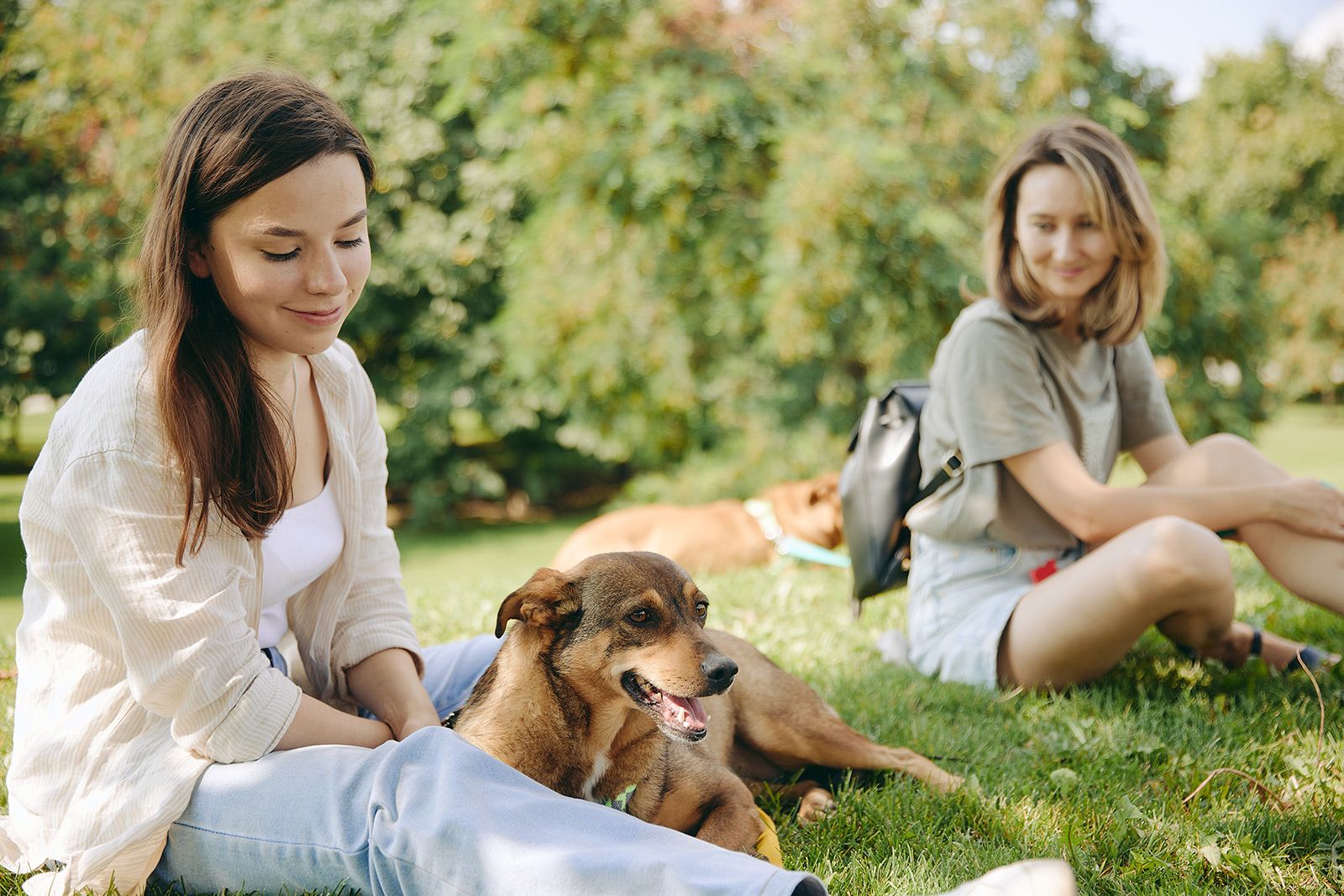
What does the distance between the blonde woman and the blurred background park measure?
3.09 meters

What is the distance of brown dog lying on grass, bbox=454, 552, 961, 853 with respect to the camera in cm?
246

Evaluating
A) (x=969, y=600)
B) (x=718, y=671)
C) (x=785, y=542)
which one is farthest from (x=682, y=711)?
(x=785, y=542)

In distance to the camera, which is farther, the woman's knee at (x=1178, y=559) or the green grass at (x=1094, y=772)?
the woman's knee at (x=1178, y=559)

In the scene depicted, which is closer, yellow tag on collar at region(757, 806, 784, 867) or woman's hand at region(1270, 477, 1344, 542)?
yellow tag on collar at region(757, 806, 784, 867)

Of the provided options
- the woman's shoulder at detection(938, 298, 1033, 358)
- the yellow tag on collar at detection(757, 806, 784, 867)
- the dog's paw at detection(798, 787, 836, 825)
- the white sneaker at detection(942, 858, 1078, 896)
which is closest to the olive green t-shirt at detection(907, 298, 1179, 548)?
the woman's shoulder at detection(938, 298, 1033, 358)

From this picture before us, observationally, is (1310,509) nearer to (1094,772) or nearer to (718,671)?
(1094,772)

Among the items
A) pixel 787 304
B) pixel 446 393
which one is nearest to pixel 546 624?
pixel 787 304

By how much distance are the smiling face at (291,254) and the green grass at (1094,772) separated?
1.45m

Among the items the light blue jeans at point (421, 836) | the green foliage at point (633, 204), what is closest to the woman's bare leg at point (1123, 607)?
the light blue jeans at point (421, 836)

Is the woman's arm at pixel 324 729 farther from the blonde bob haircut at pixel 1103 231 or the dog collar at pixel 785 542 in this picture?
the dog collar at pixel 785 542

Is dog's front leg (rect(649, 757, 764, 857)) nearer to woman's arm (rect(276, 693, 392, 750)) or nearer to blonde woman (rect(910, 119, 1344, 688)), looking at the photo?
woman's arm (rect(276, 693, 392, 750))

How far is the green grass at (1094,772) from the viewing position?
2.46 meters

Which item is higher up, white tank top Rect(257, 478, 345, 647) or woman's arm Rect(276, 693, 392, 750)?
white tank top Rect(257, 478, 345, 647)

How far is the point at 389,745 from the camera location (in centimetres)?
220
